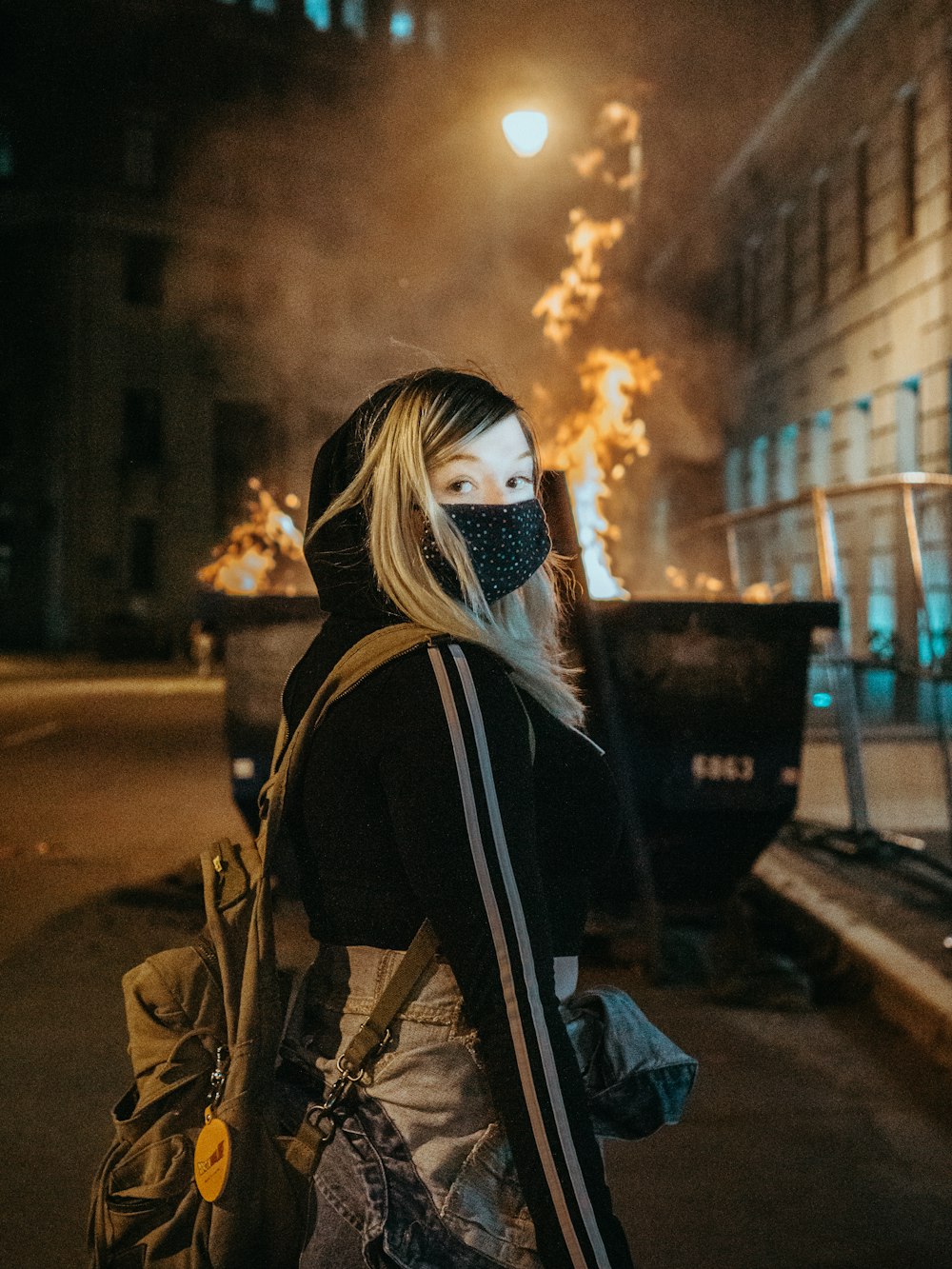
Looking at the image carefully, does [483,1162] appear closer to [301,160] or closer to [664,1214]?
[664,1214]

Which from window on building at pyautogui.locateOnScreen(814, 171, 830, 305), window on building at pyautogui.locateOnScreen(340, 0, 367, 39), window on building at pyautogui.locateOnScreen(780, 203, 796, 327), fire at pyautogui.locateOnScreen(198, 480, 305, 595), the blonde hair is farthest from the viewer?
window on building at pyautogui.locateOnScreen(780, 203, 796, 327)

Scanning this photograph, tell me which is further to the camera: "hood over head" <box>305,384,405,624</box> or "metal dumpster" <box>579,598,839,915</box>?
"metal dumpster" <box>579,598,839,915</box>

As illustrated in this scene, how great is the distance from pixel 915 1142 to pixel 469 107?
15984 mm

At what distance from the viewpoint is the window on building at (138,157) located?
40.7 meters

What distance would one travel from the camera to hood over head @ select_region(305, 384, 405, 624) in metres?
1.61

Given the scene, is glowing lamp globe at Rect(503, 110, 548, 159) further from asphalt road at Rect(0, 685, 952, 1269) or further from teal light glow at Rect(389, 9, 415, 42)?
teal light glow at Rect(389, 9, 415, 42)

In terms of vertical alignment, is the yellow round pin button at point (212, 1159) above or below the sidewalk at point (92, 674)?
below

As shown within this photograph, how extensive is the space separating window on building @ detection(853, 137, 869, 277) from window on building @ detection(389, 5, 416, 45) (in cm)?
757

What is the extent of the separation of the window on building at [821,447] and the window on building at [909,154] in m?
3.99

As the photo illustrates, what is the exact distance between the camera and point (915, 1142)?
3836 mm

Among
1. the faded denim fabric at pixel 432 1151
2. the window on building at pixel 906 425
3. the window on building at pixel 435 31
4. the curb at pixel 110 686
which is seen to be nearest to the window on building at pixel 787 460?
the window on building at pixel 906 425

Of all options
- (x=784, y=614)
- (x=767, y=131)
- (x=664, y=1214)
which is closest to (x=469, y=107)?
(x=767, y=131)

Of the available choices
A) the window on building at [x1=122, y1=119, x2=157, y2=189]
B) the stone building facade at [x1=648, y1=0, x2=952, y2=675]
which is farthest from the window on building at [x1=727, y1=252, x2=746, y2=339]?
the window on building at [x1=122, y1=119, x2=157, y2=189]

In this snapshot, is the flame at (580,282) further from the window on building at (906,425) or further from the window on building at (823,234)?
the window on building at (823,234)
